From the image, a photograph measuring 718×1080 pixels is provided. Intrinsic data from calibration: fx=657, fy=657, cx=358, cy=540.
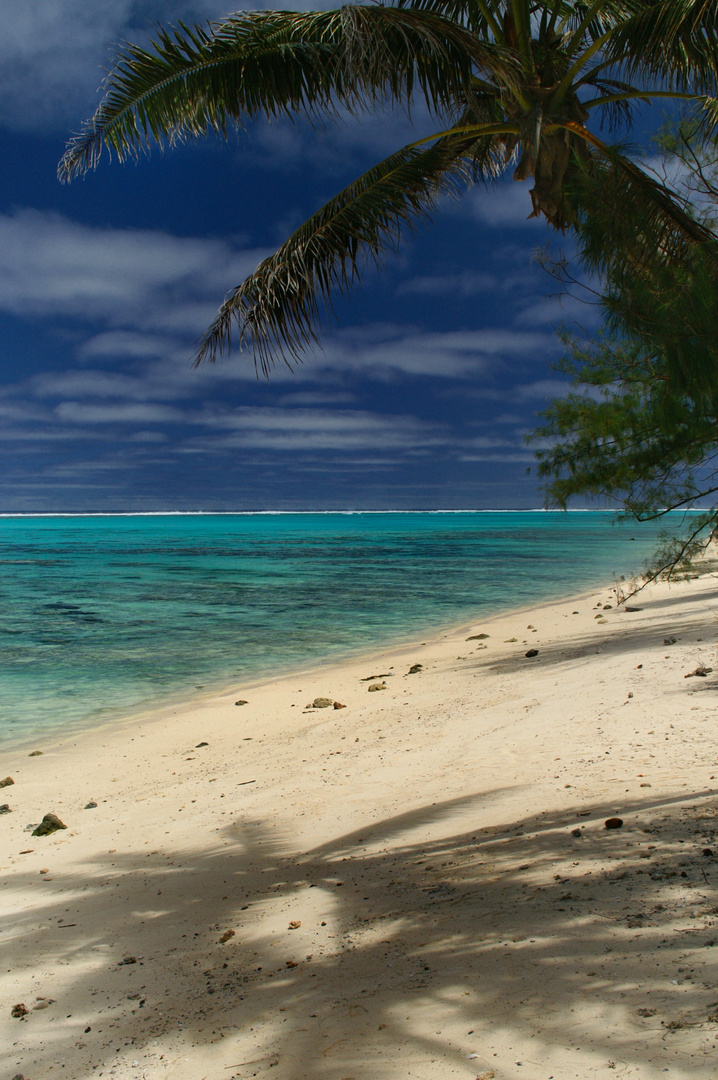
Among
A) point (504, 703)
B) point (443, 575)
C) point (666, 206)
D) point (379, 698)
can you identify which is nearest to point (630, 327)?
point (666, 206)

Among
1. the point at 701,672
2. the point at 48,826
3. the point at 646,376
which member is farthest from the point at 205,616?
the point at 646,376

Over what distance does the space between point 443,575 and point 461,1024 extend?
89.4 ft

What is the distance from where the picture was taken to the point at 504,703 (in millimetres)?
7629

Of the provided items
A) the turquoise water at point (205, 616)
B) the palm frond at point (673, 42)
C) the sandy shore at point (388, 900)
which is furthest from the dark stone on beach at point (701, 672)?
the palm frond at point (673, 42)

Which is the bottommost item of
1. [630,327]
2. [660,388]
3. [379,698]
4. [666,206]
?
[379,698]

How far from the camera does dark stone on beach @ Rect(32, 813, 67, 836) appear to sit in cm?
536

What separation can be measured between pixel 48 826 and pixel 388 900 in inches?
132

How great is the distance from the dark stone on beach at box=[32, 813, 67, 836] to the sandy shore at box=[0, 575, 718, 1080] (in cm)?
8

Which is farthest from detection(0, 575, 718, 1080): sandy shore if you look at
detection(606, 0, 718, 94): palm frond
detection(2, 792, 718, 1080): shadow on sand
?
detection(606, 0, 718, 94): palm frond

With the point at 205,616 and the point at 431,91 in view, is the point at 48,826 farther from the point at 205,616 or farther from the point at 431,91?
the point at 205,616

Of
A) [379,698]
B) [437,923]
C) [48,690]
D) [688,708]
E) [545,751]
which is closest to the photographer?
[437,923]

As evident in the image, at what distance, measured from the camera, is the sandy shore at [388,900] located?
7.66ft

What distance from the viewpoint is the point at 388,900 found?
11.4 feet

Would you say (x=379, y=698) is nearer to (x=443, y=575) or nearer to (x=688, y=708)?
(x=688, y=708)
